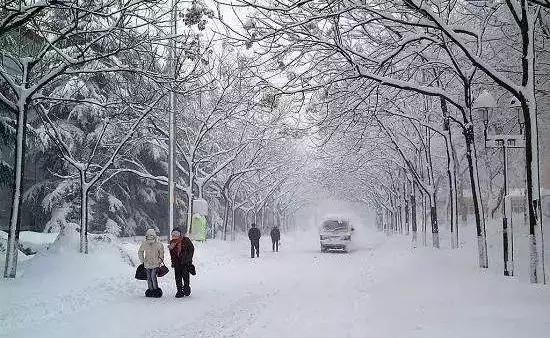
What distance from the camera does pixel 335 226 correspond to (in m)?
37.1

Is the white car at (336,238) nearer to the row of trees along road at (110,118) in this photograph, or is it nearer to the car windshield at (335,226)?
the car windshield at (335,226)

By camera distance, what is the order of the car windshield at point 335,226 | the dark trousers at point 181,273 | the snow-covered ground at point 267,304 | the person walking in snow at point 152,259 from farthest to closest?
the car windshield at point 335,226 → the dark trousers at point 181,273 → the person walking in snow at point 152,259 → the snow-covered ground at point 267,304

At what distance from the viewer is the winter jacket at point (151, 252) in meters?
12.9

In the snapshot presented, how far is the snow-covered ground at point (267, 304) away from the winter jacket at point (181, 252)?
881 mm

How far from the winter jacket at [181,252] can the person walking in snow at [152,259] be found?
0.29 m

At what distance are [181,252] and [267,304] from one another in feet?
8.67

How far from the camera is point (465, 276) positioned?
1430 cm

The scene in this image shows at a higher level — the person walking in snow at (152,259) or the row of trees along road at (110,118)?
the row of trees along road at (110,118)

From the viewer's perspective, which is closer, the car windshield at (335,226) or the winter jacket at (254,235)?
the winter jacket at (254,235)

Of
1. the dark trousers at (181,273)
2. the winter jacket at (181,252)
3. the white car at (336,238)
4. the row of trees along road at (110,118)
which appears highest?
the row of trees along road at (110,118)

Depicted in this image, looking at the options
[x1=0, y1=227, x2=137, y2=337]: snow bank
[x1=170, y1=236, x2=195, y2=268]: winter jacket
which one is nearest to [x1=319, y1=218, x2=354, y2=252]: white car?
[x1=0, y1=227, x2=137, y2=337]: snow bank

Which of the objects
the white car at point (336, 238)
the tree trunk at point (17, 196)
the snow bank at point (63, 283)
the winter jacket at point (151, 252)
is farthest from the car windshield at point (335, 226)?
the tree trunk at point (17, 196)

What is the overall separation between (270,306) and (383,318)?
9.37 feet

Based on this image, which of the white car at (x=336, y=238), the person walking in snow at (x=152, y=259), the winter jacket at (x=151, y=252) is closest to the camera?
the person walking in snow at (x=152, y=259)
